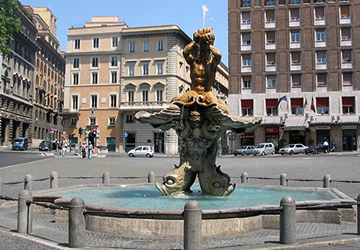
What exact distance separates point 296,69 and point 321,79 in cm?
318

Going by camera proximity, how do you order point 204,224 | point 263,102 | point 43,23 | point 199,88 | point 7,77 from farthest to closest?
point 43,23, point 7,77, point 263,102, point 199,88, point 204,224

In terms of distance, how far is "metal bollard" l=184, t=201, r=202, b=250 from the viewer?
5855 millimetres

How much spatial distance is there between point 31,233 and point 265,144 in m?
40.1

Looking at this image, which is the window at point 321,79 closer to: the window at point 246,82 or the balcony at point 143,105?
the window at point 246,82

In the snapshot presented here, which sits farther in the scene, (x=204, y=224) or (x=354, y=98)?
(x=354, y=98)

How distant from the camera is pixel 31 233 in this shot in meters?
7.44

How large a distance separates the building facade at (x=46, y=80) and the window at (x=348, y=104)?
137 ft

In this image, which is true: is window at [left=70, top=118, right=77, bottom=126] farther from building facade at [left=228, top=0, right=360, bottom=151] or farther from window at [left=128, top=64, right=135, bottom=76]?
building facade at [left=228, top=0, right=360, bottom=151]

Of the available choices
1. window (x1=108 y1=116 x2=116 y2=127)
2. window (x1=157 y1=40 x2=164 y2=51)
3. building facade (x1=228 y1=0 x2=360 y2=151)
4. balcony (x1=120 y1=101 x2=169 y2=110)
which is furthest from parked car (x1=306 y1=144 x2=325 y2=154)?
window (x1=108 y1=116 x2=116 y2=127)

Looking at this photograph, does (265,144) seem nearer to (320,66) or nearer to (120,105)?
Result: (320,66)

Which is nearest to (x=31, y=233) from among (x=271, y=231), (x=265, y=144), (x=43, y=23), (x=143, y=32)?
(x=271, y=231)

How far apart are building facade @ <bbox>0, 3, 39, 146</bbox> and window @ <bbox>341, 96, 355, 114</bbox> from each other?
1679 inches

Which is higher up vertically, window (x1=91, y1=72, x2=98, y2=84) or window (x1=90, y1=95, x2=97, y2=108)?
window (x1=91, y1=72, x2=98, y2=84)

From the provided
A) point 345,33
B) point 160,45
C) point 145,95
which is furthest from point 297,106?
point 160,45
